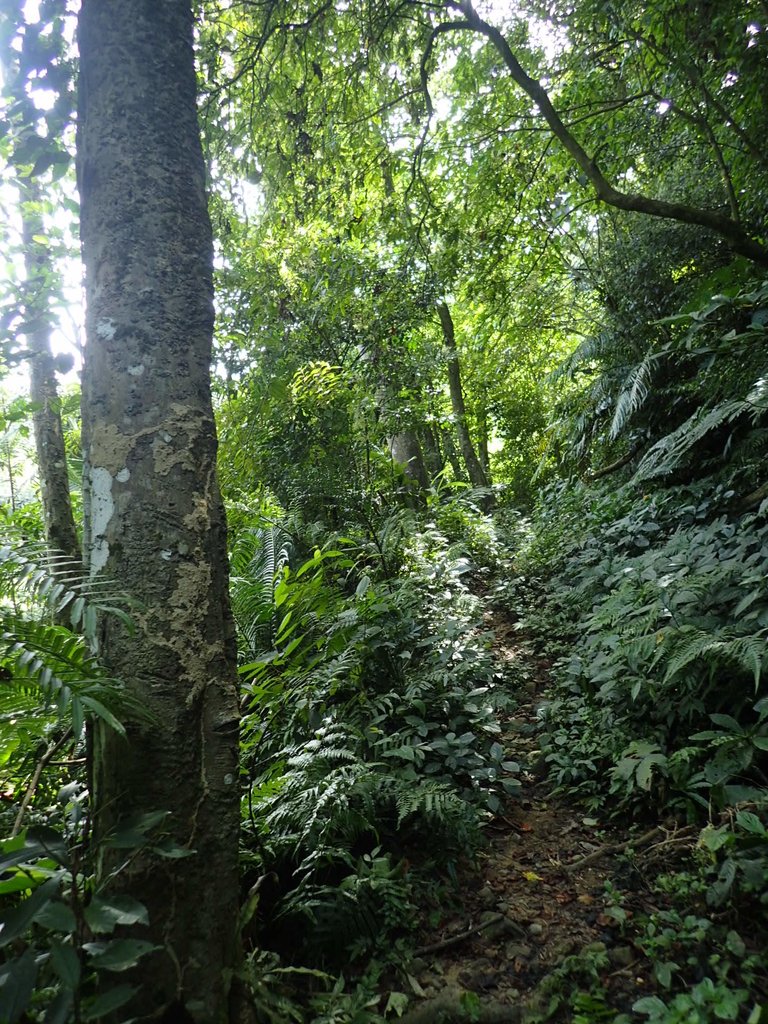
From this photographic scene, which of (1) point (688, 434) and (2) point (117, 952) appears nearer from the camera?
(2) point (117, 952)

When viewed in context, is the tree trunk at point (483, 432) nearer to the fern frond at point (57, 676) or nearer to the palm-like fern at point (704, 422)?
the palm-like fern at point (704, 422)

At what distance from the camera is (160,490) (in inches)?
65.5

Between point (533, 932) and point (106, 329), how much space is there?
253 cm

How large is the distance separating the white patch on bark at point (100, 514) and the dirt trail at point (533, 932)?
5.36ft

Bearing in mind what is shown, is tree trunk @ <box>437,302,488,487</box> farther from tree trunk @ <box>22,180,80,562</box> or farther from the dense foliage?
tree trunk @ <box>22,180,80,562</box>

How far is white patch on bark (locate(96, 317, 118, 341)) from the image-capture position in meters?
1.73

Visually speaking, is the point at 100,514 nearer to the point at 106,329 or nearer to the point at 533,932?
the point at 106,329

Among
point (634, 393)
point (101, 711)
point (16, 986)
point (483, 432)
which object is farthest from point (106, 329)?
point (483, 432)

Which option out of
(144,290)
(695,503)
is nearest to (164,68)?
(144,290)

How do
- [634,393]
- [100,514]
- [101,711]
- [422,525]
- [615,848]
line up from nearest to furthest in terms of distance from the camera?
1. [101,711]
2. [100,514]
3. [615,848]
4. [634,393]
5. [422,525]

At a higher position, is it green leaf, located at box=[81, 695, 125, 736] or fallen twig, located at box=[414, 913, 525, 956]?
green leaf, located at box=[81, 695, 125, 736]

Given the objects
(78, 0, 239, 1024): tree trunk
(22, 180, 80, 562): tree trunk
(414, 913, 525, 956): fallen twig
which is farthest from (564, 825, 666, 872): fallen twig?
(22, 180, 80, 562): tree trunk

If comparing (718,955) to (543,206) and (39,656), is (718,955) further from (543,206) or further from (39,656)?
(543,206)

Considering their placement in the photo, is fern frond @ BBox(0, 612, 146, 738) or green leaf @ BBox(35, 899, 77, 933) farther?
fern frond @ BBox(0, 612, 146, 738)
